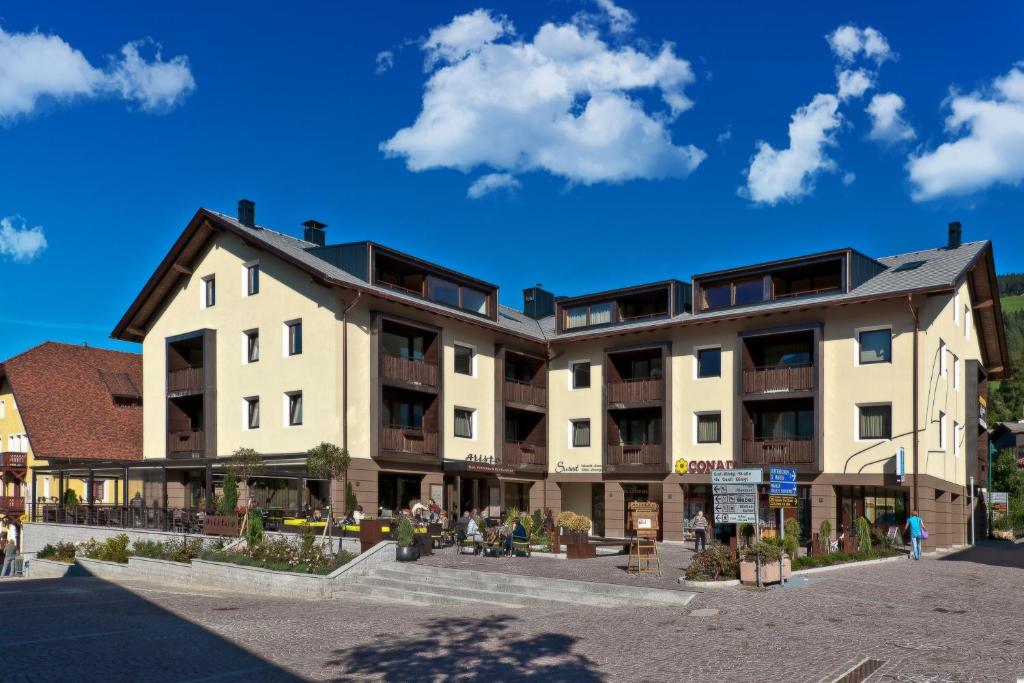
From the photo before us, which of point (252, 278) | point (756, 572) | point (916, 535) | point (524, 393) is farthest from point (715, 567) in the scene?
point (252, 278)

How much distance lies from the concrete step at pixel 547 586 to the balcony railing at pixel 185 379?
55.2 feet

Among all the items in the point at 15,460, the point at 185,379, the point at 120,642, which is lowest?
the point at 120,642

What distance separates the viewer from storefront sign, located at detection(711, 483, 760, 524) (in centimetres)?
2117

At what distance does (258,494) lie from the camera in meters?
34.9

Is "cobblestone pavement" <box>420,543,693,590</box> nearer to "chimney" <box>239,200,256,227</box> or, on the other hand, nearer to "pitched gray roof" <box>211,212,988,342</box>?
"pitched gray roof" <box>211,212,988,342</box>

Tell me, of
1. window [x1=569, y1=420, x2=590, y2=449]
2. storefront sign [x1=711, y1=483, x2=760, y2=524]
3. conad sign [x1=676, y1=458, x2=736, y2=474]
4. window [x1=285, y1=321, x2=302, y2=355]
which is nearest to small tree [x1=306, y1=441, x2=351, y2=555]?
window [x1=285, y1=321, x2=302, y2=355]

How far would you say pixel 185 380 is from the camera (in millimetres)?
38000

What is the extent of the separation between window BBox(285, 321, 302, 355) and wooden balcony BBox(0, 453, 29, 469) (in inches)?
978

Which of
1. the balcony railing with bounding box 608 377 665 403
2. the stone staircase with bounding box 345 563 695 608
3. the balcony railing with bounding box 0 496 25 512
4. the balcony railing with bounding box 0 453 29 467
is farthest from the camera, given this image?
the balcony railing with bounding box 0 496 25 512

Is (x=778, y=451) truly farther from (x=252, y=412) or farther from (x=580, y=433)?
(x=252, y=412)

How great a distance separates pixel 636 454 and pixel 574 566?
1434cm

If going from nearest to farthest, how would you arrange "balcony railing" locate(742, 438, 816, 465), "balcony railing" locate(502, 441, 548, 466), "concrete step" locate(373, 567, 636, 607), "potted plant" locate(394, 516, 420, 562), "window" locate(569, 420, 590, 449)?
"concrete step" locate(373, 567, 636, 607), "potted plant" locate(394, 516, 420, 562), "balcony railing" locate(742, 438, 816, 465), "balcony railing" locate(502, 441, 548, 466), "window" locate(569, 420, 590, 449)

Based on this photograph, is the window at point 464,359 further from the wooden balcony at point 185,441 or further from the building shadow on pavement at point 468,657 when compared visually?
the building shadow on pavement at point 468,657

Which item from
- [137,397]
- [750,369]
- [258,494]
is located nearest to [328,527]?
[258,494]
